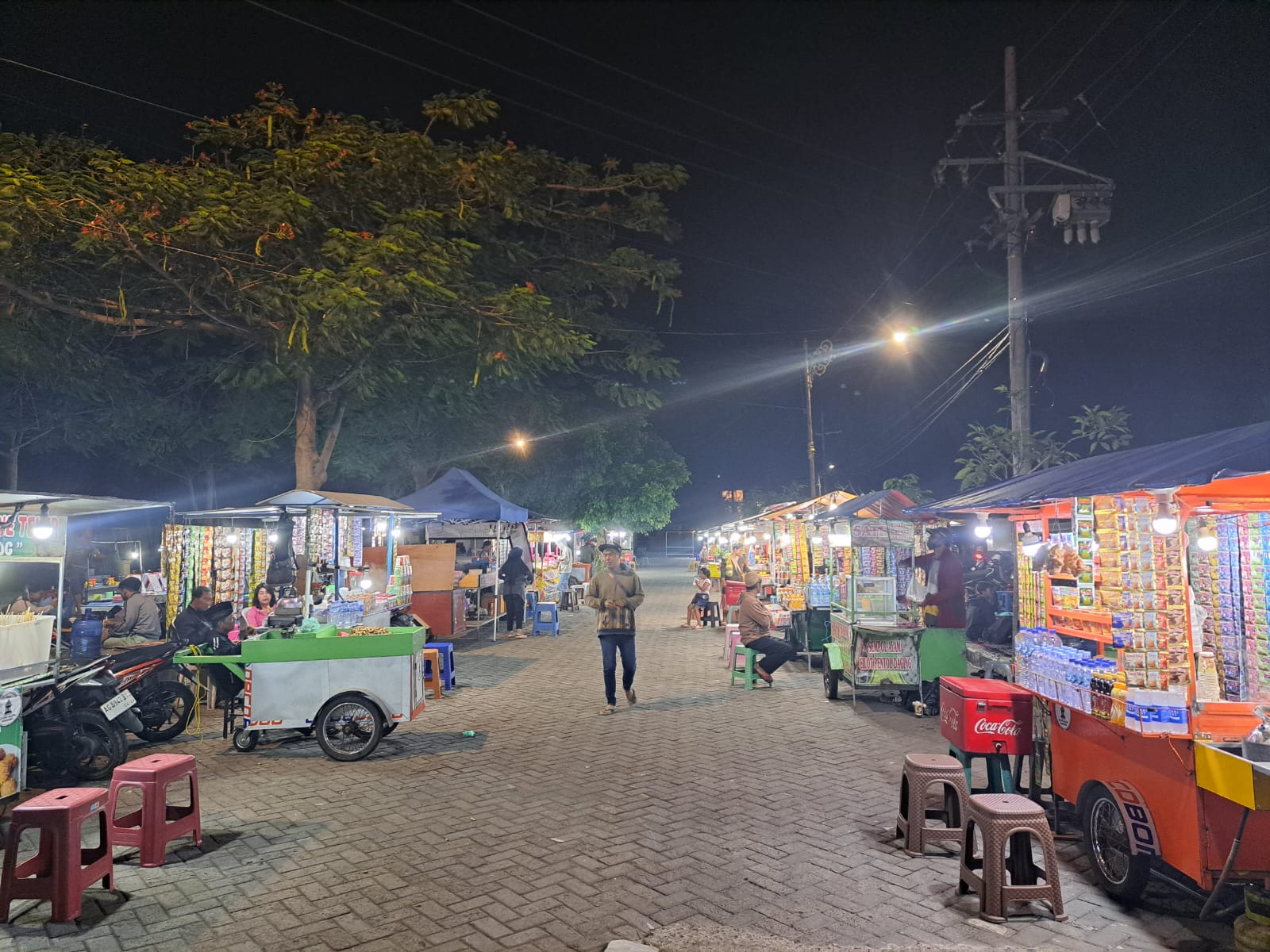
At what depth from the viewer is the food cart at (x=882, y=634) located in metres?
9.73

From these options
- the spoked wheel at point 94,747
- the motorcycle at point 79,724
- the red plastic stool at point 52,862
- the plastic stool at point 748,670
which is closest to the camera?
the red plastic stool at point 52,862

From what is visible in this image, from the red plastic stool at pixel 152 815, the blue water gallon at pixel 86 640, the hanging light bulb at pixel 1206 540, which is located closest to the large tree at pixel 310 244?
the blue water gallon at pixel 86 640

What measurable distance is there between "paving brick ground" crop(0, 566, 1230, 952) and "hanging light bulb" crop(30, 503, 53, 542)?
255cm

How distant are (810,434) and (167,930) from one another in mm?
23856

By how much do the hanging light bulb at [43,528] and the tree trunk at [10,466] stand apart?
73.3 ft

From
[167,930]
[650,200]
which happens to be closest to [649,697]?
[167,930]

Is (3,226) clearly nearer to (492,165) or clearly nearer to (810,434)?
(492,165)

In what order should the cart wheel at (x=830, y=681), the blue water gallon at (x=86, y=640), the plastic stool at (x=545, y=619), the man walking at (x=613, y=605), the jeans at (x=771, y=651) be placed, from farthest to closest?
the plastic stool at (x=545, y=619), the jeans at (x=771, y=651), the cart wheel at (x=830, y=681), the blue water gallon at (x=86, y=640), the man walking at (x=613, y=605)

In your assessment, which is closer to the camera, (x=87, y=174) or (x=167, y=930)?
(x=167, y=930)

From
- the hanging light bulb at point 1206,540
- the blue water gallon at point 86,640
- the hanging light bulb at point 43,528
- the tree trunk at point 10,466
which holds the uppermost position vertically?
the tree trunk at point 10,466

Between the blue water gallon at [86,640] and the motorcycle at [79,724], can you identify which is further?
the blue water gallon at [86,640]

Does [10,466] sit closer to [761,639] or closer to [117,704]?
[117,704]

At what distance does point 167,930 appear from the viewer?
4219mm

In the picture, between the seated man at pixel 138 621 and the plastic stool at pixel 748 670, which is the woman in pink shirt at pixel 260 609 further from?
the plastic stool at pixel 748 670
